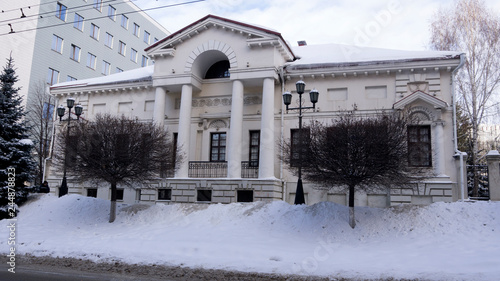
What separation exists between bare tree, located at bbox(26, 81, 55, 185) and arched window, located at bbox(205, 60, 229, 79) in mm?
16986

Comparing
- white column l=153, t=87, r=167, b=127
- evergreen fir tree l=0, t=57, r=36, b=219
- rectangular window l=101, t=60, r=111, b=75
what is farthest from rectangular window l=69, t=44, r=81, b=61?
white column l=153, t=87, r=167, b=127

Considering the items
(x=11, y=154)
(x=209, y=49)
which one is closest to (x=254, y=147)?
(x=209, y=49)

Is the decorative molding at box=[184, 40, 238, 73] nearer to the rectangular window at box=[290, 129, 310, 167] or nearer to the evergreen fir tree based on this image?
the evergreen fir tree

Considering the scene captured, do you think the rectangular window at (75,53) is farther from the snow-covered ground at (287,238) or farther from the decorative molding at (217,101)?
the snow-covered ground at (287,238)

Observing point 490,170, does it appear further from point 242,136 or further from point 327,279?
point 242,136

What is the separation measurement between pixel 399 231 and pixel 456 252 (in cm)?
245

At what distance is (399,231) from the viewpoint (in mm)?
13609

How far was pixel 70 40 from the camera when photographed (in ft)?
139

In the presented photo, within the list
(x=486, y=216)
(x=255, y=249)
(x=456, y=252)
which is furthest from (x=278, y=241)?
(x=486, y=216)

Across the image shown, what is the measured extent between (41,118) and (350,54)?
86.4 ft

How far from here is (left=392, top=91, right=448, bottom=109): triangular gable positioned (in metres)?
20.0

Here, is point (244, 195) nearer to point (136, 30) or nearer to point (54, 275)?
point (54, 275)

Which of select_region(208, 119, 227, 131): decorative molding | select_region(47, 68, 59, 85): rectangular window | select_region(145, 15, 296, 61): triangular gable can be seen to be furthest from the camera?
select_region(47, 68, 59, 85): rectangular window

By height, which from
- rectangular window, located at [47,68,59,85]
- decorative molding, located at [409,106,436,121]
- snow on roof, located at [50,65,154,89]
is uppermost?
rectangular window, located at [47,68,59,85]
